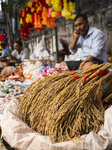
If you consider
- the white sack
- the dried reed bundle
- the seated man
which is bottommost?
the white sack

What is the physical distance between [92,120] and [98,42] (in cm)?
190

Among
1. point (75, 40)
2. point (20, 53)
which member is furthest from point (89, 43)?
point (20, 53)

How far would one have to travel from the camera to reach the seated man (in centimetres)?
261

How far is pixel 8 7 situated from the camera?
950cm

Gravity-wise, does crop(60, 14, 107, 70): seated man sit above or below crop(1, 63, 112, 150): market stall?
above

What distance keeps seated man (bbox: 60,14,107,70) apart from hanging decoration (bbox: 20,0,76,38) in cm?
78

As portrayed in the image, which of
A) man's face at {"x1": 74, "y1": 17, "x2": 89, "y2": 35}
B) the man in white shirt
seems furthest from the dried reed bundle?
the man in white shirt

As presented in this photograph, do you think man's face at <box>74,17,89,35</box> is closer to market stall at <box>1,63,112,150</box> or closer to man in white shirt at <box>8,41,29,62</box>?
market stall at <box>1,63,112,150</box>

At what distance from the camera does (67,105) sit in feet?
3.54

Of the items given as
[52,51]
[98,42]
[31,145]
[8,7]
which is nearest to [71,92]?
[31,145]

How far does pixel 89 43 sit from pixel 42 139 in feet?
7.89

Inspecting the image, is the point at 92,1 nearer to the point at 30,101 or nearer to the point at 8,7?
the point at 30,101

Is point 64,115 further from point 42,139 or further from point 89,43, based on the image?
point 89,43

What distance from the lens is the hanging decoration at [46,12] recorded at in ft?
11.2
